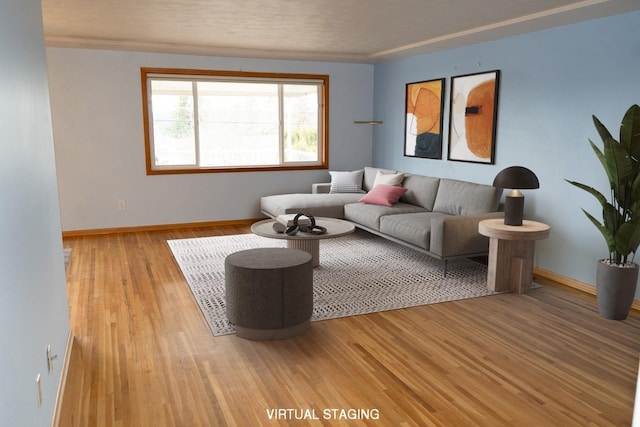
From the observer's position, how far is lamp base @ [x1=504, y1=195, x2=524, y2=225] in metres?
4.30

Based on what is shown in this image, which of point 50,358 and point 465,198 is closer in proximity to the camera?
point 50,358

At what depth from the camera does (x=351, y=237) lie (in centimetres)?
638

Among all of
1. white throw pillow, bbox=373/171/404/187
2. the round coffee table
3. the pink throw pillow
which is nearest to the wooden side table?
the round coffee table

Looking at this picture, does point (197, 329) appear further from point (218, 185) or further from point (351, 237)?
point (218, 185)

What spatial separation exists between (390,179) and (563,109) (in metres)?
2.34

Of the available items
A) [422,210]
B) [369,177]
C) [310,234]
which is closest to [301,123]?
[369,177]

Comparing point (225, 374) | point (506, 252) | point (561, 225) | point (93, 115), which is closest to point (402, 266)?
point (506, 252)

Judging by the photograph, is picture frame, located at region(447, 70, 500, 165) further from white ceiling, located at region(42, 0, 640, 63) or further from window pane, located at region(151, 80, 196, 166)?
window pane, located at region(151, 80, 196, 166)

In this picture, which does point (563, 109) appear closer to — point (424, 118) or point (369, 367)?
point (424, 118)

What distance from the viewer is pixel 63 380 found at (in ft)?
8.91

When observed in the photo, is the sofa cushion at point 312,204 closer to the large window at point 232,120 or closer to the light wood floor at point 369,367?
the large window at point 232,120

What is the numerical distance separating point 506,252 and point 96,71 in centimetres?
522

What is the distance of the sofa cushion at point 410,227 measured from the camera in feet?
15.9

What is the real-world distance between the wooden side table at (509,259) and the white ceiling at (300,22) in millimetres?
1781
